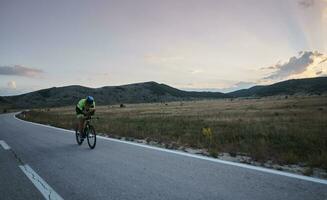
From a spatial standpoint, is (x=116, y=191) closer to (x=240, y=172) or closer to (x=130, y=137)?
(x=240, y=172)

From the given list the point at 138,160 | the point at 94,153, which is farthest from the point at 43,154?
the point at 138,160

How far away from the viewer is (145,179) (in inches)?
240

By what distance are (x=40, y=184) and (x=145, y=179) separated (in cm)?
215

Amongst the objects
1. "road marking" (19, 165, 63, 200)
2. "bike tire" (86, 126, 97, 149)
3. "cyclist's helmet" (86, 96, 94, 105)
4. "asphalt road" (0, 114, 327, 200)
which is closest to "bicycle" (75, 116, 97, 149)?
"bike tire" (86, 126, 97, 149)

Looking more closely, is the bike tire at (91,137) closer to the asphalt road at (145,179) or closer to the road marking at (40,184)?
the asphalt road at (145,179)

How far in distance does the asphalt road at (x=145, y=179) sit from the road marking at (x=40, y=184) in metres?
0.09

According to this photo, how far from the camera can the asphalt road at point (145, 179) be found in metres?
5.04

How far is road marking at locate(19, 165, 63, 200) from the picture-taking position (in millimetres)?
5262

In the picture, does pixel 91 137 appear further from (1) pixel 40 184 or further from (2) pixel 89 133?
(1) pixel 40 184

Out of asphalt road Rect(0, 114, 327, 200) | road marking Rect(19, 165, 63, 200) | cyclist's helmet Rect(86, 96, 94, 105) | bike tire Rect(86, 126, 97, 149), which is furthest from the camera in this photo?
cyclist's helmet Rect(86, 96, 94, 105)

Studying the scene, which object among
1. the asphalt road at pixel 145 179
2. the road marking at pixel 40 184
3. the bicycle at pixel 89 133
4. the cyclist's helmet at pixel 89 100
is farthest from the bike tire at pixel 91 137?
the road marking at pixel 40 184

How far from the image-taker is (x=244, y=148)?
9.71m

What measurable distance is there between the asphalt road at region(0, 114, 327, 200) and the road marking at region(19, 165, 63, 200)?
86 mm

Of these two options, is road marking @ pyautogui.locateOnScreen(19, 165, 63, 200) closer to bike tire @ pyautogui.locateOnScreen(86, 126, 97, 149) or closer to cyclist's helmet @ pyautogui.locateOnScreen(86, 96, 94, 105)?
bike tire @ pyautogui.locateOnScreen(86, 126, 97, 149)
